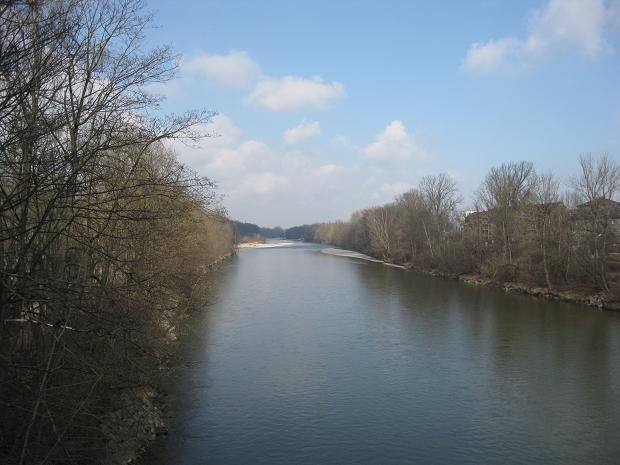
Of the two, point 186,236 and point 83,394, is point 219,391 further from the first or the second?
point 83,394

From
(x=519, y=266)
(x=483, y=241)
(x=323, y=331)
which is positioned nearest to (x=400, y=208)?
(x=483, y=241)

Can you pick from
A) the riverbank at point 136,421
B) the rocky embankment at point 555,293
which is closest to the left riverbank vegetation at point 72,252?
the riverbank at point 136,421

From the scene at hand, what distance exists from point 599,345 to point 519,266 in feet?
56.7

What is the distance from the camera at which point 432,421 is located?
37.6 ft

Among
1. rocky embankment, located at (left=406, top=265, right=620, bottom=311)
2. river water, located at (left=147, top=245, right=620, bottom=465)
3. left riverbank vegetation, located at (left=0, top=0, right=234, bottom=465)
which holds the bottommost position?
river water, located at (left=147, top=245, right=620, bottom=465)

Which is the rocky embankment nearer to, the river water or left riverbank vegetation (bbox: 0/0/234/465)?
the river water

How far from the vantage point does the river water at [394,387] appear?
33.3ft

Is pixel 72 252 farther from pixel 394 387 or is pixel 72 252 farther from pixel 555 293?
pixel 555 293

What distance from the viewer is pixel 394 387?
1356 centimetres

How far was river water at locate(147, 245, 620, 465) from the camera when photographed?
1014 cm

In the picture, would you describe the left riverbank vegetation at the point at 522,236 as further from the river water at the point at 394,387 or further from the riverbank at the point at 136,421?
the riverbank at the point at 136,421

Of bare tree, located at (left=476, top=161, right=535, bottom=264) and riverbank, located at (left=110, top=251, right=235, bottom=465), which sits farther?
bare tree, located at (left=476, top=161, right=535, bottom=264)

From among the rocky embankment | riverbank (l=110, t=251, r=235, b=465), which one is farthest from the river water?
the rocky embankment

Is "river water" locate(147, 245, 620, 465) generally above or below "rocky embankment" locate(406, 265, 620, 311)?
below
